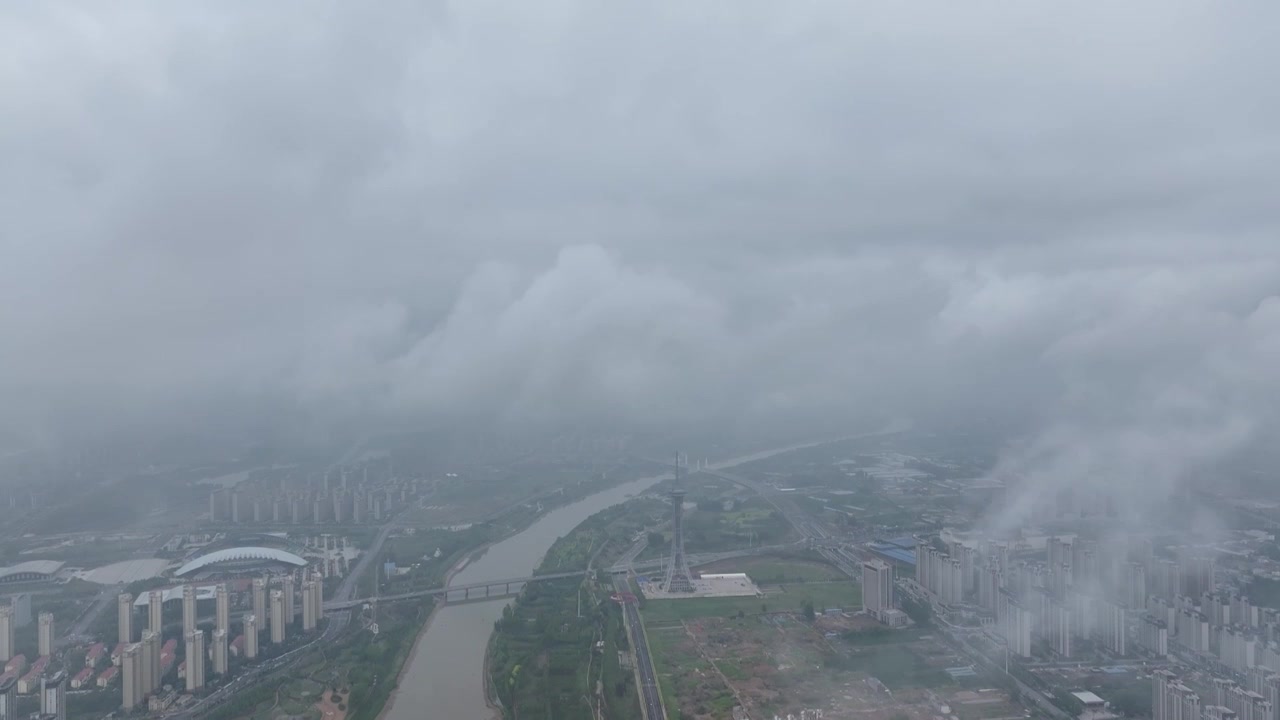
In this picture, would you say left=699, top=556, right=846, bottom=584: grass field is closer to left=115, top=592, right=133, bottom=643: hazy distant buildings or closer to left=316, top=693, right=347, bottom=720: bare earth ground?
left=316, top=693, right=347, bottom=720: bare earth ground

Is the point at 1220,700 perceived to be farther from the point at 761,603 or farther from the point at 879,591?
the point at 761,603

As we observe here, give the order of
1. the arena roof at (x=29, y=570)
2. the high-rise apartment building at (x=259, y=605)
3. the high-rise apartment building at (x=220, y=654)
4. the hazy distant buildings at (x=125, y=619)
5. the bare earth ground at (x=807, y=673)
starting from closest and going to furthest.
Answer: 1. the bare earth ground at (x=807, y=673)
2. the high-rise apartment building at (x=220, y=654)
3. the hazy distant buildings at (x=125, y=619)
4. the high-rise apartment building at (x=259, y=605)
5. the arena roof at (x=29, y=570)

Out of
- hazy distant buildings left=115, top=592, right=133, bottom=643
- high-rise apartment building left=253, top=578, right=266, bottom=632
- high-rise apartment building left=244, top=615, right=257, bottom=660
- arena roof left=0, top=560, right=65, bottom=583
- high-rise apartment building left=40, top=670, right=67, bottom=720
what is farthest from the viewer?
arena roof left=0, top=560, right=65, bottom=583

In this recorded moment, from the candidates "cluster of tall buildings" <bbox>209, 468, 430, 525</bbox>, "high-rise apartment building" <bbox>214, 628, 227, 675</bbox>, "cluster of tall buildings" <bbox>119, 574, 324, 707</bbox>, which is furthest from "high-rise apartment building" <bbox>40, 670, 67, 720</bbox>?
"cluster of tall buildings" <bbox>209, 468, 430, 525</bbox>

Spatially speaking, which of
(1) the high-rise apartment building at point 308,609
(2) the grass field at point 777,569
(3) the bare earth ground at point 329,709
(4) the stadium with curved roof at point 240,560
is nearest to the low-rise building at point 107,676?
(3) the bare earth ground at point 329,709

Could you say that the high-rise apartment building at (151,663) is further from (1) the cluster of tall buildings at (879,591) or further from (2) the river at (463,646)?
(1) the cluster of tall buildings at (879,591)
